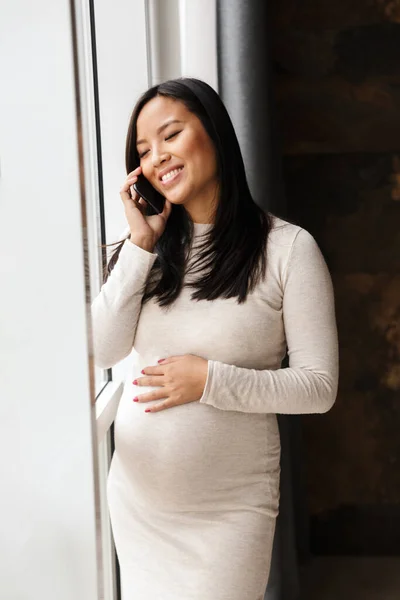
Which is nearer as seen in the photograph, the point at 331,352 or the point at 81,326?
the point at 81,326

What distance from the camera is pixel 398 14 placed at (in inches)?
100

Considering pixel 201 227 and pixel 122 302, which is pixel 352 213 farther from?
pixel 122 302

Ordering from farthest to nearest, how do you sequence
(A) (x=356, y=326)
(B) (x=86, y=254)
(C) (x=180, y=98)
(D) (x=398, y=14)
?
(A) (x=356, y=326)
(D) (x=398, y=14)
(C) (x=180, y=98)
(B) (x=86, y=254)

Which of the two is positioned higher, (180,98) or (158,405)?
(180,98)

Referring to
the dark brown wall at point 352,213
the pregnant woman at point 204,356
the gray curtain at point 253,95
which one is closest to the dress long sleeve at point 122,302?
the pregnant woman at point 204,356

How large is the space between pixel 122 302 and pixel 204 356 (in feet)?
0.62

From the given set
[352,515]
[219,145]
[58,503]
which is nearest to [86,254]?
[58,503]

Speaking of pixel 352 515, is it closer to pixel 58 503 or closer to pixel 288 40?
pixel 288 40

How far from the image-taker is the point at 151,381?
142 cm

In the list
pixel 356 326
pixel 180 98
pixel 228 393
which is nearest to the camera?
pixel 228 393

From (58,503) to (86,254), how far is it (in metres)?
0.20

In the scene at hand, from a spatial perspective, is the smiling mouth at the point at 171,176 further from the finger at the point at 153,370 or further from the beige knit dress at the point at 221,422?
the finger at the point at 153,370

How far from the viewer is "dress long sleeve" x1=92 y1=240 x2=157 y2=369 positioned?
146 cm

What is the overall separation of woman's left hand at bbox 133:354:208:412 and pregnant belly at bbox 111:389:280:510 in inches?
0.9
